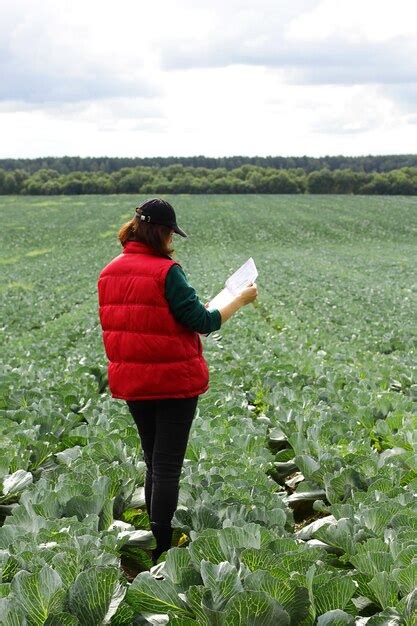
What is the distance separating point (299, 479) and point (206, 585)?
267 cm

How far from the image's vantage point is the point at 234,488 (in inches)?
175

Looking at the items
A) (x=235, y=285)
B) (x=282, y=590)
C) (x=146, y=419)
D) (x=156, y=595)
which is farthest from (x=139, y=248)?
(x=282, y=590)

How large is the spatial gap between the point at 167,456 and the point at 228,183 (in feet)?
278

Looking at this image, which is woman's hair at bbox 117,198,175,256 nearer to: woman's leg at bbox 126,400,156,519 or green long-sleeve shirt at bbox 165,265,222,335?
green long-sleeve shirt at bbox 165,265,222,335

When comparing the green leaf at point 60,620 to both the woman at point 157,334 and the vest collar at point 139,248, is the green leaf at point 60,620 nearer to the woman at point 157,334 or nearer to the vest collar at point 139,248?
the woman at point 157,334

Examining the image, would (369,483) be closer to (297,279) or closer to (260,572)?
(260,572)

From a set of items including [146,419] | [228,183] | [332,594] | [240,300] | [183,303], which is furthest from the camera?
[228,183]

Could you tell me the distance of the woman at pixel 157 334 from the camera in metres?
3.90

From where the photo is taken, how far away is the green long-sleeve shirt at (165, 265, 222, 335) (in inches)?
152

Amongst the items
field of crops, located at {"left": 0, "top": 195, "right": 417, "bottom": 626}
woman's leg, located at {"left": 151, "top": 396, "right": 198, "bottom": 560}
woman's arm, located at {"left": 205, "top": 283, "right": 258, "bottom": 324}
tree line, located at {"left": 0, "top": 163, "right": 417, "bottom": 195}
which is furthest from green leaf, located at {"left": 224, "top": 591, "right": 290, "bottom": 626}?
tree line, located at {"left": 0, "top": 163, "right": 417, "bottom": 195}

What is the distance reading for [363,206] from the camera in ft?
212

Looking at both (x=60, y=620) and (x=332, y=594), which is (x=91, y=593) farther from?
(x=332, y=594)

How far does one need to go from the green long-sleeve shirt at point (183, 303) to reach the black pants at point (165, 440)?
42cm

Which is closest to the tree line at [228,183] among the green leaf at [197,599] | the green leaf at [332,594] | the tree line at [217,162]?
the tree line at [217,162]
